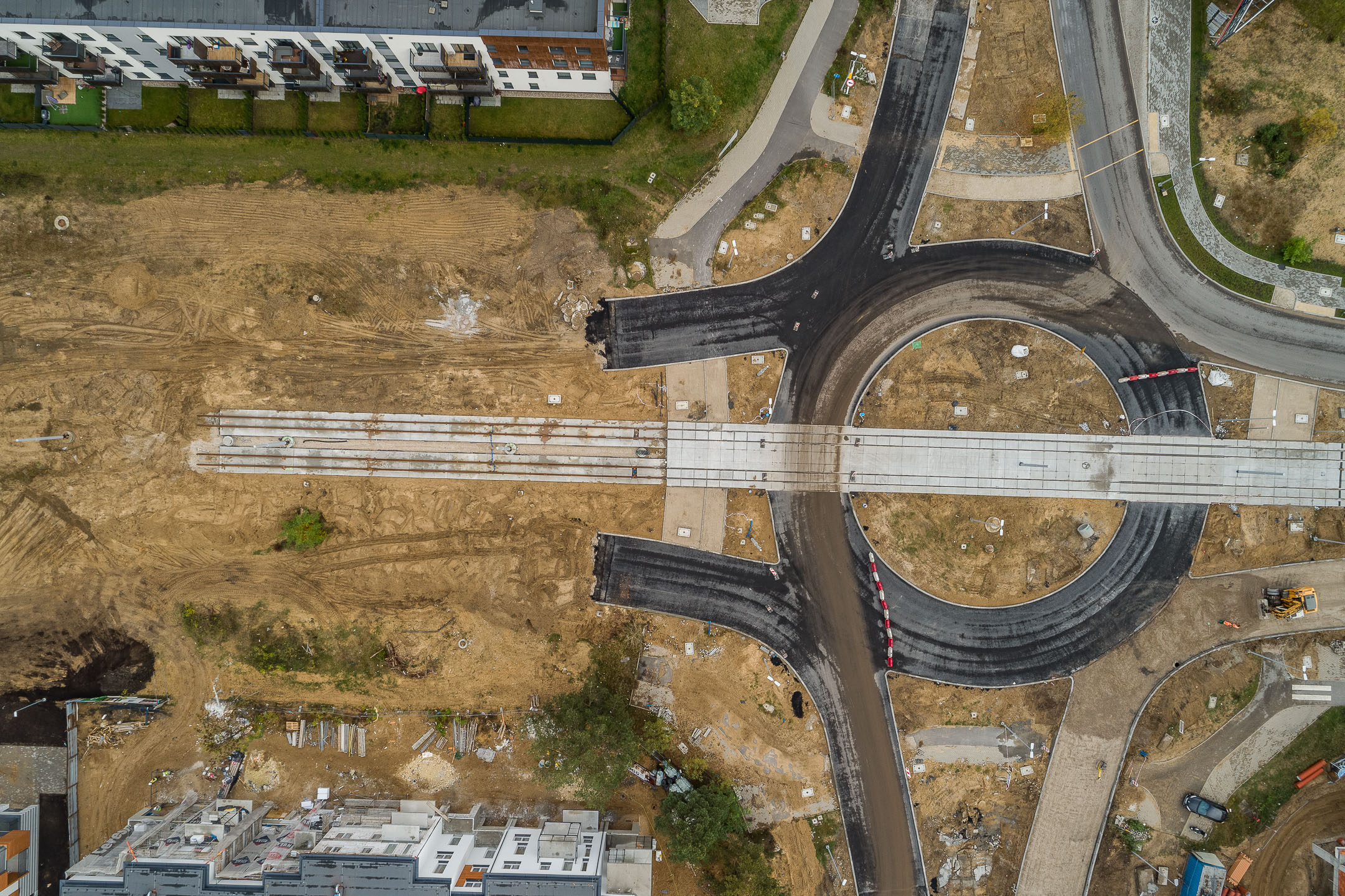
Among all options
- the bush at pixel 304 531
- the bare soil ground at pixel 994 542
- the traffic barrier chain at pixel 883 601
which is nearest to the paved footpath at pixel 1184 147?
the bare soil ground at pixel 994 542

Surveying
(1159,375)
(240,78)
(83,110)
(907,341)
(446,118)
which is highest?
(240,78)

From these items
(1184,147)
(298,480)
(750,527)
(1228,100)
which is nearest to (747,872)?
(750,527)

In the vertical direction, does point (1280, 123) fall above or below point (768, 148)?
above

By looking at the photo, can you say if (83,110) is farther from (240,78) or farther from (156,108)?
(240,78)

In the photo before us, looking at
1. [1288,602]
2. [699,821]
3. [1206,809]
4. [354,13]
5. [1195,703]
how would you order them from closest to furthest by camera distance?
1. [354,13]
2. [699,821]
3. [1288,602]
4. [1206,809]
5. [1195,703]

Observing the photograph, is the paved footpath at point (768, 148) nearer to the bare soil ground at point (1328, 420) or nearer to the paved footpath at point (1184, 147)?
the paved footpath at point (1184, 147)

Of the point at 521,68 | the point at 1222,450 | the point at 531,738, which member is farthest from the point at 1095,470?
the point at 521,68

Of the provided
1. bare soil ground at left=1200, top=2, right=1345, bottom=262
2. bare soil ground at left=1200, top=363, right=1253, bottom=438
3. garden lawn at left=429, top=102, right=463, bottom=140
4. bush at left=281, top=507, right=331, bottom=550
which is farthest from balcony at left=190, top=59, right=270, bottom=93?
bare soil ground at left=1200, top=363, right=1253, bottom=438

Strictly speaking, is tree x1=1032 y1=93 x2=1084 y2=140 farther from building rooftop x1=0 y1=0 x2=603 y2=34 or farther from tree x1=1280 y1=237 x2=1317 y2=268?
building rooftop x1=0 y1=0 x2=603 y2=34
